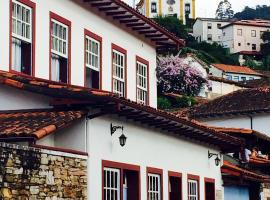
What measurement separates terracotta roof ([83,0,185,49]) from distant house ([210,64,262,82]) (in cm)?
7841

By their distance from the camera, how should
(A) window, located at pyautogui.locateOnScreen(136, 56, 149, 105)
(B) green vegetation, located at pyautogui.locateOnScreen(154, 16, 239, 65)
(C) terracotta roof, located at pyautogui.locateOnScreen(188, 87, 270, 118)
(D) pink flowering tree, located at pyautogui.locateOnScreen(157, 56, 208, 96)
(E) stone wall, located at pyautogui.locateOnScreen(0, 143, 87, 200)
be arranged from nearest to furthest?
(E) stone wall, located at pyautogui.locateOnScreen(0, 143, 87, 200) < (A) window, located at pyautogui.locateOnScreen(136, 56, 149, 105) < (C) terracotta roof, located at pyautogui.locateOnScreen(188, 87, 270, 118) < (D) pink flowering tree, located at pyautogui.locateOnScreen(157, 56, 208, 96) < (B) green vegetation, located at pyautogui.locateOnScreen(154, 16, 239, 65)

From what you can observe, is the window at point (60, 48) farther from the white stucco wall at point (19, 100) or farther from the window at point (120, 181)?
the white stucco wall at point (19, 100)

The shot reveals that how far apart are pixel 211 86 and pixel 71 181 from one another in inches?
2797

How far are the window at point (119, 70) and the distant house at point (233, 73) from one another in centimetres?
8117

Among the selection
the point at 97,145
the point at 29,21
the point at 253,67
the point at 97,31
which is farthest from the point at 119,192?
the point at 253,67

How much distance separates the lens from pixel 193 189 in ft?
75.5

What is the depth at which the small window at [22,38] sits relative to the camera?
1850 centimetres

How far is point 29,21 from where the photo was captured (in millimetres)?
19094

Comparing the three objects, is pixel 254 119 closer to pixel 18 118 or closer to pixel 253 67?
pixel 18 118

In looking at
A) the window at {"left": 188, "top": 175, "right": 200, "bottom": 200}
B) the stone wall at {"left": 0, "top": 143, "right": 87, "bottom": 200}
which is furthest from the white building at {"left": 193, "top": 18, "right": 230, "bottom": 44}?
the stone wall at {"left": 0, "top": 143, "right": 87, "bottom": 200}

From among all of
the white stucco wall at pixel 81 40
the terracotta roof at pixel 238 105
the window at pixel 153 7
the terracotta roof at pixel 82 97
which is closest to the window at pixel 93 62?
the white stucco wall at pixel 81 40

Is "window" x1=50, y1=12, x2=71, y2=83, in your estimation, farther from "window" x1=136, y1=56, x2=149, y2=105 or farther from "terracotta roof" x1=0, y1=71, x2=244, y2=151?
"window" x1=136, y1=56, x2=149, y2=105

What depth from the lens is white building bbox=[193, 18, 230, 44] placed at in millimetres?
152125

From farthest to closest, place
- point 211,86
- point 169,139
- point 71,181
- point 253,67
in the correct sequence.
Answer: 1. point 253,67
2. point 211,86
3. point 169,139
4. point 71,181
